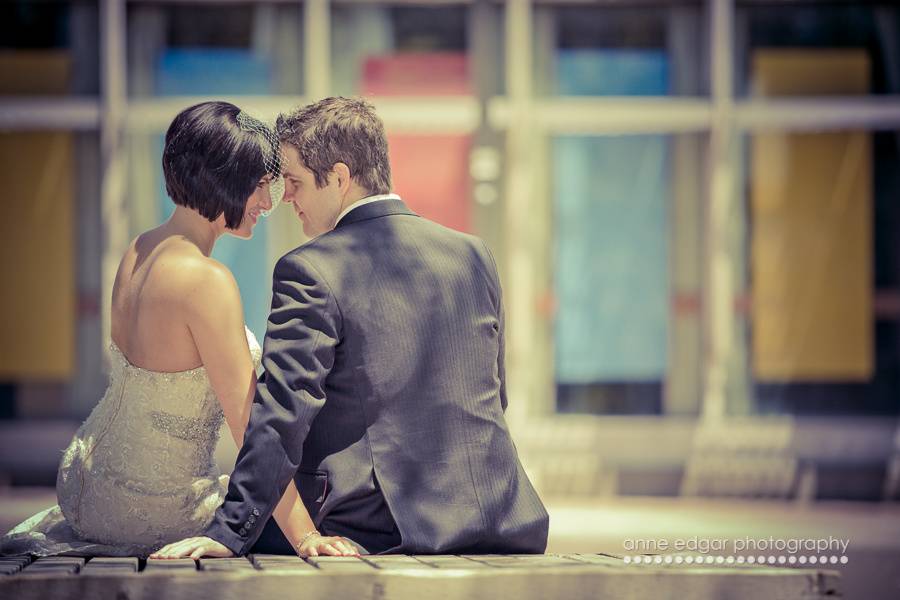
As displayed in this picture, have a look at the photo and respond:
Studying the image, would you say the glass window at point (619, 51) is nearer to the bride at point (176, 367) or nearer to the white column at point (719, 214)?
the white column at point (719, 214)

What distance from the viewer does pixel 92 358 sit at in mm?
10539

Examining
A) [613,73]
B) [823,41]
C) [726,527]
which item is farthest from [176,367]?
[823,41]

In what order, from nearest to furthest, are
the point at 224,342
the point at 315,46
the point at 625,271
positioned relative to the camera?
the point at 224,342 → the point at 315,46 → the point at 625,271

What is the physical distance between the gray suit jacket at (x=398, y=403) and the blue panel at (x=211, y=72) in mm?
7832

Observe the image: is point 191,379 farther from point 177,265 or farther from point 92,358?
point 92,358

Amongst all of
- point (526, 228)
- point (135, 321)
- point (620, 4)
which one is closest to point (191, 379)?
point (135, 321)

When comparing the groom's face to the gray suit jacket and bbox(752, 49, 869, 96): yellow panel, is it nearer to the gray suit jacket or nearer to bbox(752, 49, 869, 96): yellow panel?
the gray suit jacket

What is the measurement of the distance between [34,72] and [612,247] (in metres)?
4.83

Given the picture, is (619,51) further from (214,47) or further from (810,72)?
(214,47)

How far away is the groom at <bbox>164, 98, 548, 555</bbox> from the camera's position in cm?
297

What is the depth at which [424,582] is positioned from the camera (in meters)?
2.47

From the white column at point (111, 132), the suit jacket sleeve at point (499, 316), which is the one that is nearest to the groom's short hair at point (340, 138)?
the suit jacket sleeve at point (499, 316)

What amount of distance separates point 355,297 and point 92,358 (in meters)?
7.99

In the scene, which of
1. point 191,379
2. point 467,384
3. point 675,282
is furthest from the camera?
point 675,282
